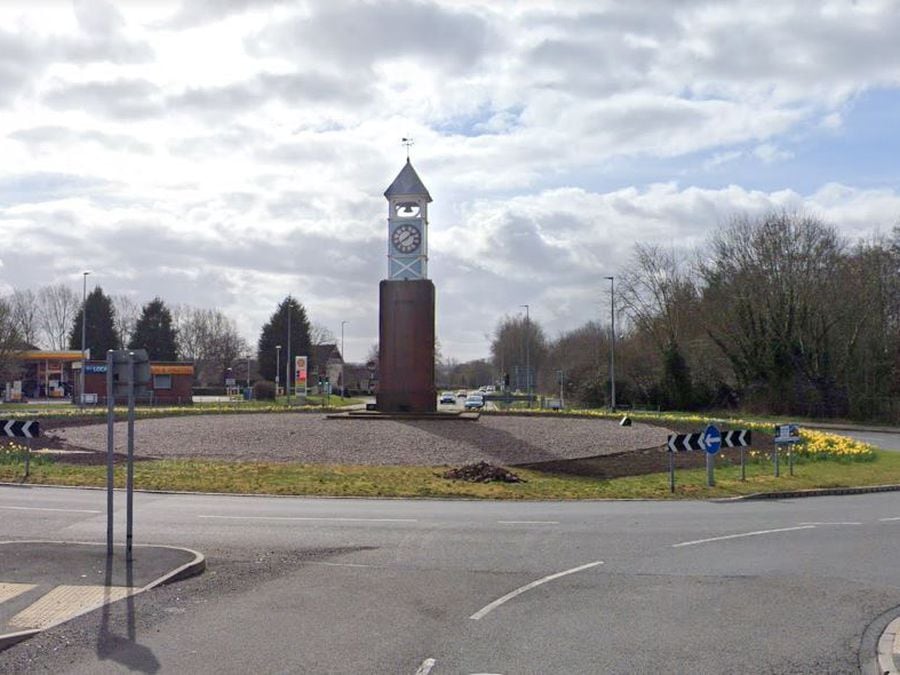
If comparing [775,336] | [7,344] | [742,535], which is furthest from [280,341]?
[742,535]

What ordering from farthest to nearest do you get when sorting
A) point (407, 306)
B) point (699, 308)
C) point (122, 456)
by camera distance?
point (699, 308), point (407, 306), point (122, 456)

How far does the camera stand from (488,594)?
1023cm

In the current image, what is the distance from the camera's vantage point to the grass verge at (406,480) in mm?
21672

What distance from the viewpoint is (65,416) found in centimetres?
4197

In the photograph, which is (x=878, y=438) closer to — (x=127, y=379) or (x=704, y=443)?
(x=704, y=443)

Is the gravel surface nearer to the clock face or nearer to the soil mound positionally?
the soil mound

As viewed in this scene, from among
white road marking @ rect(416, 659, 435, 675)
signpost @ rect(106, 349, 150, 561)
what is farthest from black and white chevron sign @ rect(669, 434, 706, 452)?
white road marking @ rect(416, 659, 435, 675)

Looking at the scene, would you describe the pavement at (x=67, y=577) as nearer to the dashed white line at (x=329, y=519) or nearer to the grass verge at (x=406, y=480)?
the dashed white line at (x=329, y=519)

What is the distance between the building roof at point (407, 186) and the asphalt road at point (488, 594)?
78.3 ft

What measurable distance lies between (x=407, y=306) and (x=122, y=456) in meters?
14.3

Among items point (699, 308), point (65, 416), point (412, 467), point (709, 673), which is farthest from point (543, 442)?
point (699, 308)

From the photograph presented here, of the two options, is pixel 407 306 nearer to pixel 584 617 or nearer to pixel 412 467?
pixel 412 467

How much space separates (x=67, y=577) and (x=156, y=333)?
103719 millimetres

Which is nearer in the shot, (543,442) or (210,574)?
(210,574)
